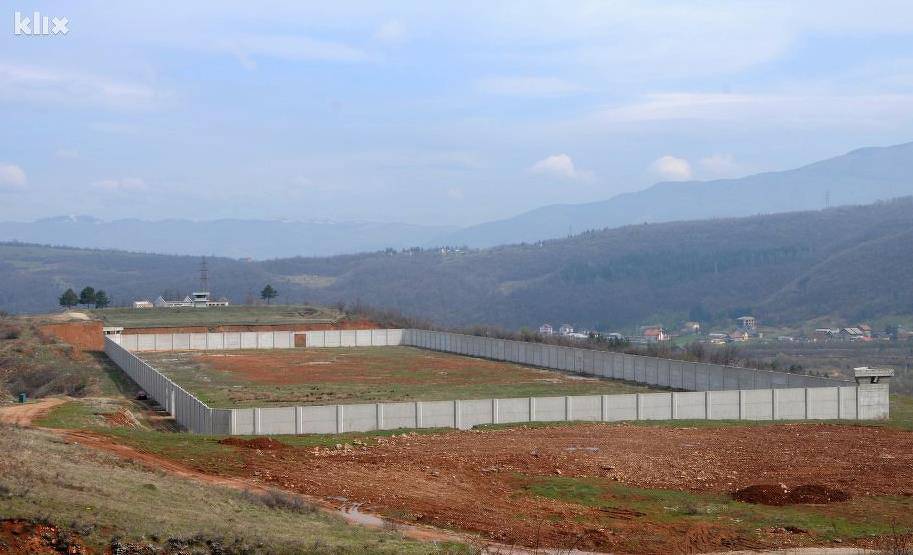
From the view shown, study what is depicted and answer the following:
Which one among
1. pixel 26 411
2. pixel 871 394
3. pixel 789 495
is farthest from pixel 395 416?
pixel 871 394

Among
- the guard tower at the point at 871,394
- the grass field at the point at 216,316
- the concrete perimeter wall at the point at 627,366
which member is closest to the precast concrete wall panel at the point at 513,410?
the guard tower at the point at 871,394

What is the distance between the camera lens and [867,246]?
155250 mm

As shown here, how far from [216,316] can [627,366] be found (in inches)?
2710

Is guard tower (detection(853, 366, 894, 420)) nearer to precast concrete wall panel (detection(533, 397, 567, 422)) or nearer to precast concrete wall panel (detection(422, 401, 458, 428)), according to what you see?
precast concrete wall panel (detection(533, 397, 567, 422))

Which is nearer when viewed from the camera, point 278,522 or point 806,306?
point 278,522

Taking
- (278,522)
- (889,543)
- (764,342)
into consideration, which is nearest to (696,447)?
(889,543)

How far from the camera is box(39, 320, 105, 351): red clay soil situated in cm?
8494

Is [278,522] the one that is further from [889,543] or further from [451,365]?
[451,365]

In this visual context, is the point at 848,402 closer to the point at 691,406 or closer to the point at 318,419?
the point at 691,406

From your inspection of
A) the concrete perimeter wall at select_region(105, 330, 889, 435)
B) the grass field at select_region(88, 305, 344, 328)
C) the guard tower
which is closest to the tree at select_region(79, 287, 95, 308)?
the grass field at select_region(88, 305, 344, 328)

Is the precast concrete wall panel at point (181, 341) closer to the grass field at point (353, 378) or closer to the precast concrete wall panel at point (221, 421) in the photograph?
the grass field at point (353, 378)

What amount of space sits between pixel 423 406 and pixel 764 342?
94322mm

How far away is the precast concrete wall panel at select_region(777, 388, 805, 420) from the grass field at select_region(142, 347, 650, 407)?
13.7 metres

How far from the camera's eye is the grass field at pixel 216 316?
108 m
